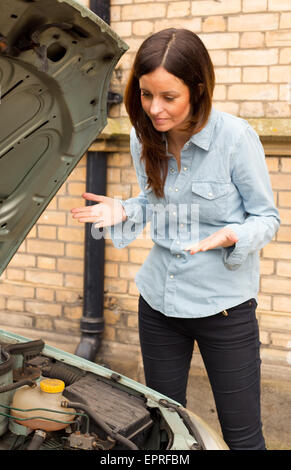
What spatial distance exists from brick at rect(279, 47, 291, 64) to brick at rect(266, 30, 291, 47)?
0.03 metres

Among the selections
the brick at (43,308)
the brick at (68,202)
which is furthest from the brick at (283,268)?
the brick at (43,308)

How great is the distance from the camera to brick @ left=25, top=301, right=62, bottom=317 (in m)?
4.60

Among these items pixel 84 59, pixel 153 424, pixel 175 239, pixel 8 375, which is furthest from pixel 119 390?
pixel 84 59

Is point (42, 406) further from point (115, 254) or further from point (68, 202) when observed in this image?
point (68, 202)

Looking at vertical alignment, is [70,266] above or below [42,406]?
above

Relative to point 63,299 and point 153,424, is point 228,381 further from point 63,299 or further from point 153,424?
point 63,299

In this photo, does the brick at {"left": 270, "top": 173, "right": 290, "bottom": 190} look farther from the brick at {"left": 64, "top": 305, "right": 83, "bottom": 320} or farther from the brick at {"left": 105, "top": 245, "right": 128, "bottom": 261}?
the brick at {"left": 64, "top": 305, "right": 83, "bottom": 320}

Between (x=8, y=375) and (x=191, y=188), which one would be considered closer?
(x=8, y=375)

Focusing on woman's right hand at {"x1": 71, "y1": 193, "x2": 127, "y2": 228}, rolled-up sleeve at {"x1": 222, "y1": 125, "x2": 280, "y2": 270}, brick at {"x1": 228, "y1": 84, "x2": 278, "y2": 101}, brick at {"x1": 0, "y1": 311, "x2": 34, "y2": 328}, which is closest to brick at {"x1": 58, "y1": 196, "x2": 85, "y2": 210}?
brick at {"x1": 0, "y1": 311, "x2": 34, "y2": 328}

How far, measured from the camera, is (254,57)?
12.6ft

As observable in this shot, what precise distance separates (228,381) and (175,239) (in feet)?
2.04

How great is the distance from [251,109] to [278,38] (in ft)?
1.65

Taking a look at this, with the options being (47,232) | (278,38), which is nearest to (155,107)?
(278,38)
